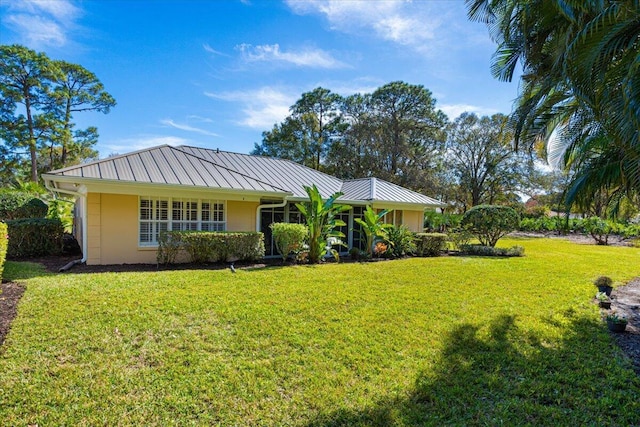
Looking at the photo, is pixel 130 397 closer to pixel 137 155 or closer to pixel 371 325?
pixel 371 325

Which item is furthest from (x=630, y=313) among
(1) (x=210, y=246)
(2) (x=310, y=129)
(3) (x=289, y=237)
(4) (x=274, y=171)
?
(2) (x=310, y=129)

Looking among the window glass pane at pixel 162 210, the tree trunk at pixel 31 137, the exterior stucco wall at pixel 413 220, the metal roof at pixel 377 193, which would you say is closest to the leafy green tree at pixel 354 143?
the metal roof at pixel 377 193

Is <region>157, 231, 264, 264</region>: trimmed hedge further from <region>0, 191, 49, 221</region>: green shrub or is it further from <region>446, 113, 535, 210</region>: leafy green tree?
<region>446, 113, 535, 210</region>: leafy green tree

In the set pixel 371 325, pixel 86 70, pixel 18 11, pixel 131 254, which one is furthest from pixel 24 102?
pixel 371 325

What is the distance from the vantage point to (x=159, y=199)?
1119 cm

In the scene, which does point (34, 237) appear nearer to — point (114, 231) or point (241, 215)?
point (114, 231)

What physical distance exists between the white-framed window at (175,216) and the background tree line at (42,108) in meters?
24.9

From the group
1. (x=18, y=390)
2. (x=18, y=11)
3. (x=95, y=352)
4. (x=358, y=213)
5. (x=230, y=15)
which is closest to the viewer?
(x=18, y=390)

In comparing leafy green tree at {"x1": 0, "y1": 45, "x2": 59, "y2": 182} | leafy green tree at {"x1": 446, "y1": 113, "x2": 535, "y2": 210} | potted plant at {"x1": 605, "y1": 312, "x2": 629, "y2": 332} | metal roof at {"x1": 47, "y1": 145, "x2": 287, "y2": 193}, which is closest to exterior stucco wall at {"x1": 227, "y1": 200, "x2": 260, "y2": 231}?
metal roof at {"x1": 47, "y1": 145, "x2": 287, "y2": 193}

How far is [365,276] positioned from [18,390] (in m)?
8.10

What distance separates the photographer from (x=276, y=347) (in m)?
4.96

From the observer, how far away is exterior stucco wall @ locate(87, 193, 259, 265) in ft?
Answer: 33.4

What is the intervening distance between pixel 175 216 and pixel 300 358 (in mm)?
8670

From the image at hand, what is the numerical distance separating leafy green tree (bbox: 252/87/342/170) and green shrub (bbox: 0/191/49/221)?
25656 mm
